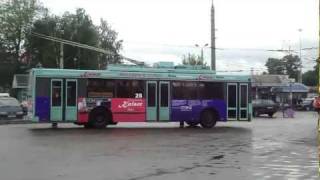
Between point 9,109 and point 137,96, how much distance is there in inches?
504

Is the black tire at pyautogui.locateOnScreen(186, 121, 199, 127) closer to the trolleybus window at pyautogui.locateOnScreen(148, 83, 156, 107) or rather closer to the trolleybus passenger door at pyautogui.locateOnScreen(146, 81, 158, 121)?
the trolleybus passenger door at pyautogui.locateOnScreen(146, 81, 158, 121)

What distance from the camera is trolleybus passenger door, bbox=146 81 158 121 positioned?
98.5ft

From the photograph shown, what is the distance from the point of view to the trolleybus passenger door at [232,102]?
1243 inches

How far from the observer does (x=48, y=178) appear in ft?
39.8

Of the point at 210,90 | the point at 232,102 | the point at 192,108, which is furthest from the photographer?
the point at 232,102

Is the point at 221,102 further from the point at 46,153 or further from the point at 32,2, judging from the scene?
the point at 32,2

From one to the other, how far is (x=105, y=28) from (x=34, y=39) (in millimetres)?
20010

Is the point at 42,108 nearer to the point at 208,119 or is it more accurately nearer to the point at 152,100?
the point at 152,100

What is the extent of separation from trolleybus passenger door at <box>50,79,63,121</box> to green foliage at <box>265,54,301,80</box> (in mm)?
126341

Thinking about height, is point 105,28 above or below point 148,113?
above

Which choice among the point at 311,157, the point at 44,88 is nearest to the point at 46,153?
the point at 311,157

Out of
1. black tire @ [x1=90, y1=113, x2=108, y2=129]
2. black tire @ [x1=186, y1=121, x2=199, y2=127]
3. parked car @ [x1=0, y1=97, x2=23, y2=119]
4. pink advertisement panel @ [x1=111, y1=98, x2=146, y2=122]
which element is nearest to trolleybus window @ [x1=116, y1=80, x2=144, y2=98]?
pink advertisement panel @ [x1=111, y1=98, x2=146, y2=122]

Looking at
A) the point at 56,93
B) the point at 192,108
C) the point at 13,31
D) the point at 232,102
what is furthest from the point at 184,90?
the point at 13,31

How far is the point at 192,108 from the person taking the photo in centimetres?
3083
